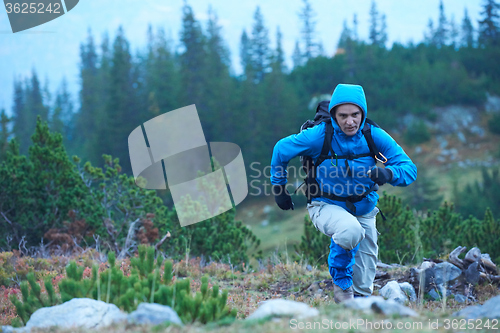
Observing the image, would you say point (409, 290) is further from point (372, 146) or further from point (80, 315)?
point (80, 315)

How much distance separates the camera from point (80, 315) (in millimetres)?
2814

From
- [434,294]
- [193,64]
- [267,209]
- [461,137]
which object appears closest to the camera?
[434,294]

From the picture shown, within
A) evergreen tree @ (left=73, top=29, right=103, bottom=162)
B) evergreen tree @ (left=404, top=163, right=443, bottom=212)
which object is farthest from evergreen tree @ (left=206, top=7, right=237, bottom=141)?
evergreen tree @ (left=404, top=163, right=443, bottom=212)

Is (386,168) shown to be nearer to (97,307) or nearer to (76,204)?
(97,307)

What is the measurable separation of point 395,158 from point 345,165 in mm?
465

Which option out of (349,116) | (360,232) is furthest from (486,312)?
(349,116)

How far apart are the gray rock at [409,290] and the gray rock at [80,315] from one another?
318 cm

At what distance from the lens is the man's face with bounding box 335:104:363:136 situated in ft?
13.0

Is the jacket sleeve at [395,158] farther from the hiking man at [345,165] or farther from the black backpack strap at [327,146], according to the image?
the black backpack strap at [327,146]

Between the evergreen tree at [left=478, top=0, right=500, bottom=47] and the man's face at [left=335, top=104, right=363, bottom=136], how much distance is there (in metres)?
43.6

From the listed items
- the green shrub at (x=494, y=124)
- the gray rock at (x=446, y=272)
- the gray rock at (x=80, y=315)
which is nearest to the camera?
the gray rock at (x=80, y=315)

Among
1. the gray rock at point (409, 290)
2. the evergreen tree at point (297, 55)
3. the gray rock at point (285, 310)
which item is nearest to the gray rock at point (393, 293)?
the gray rock at point (409, 290)

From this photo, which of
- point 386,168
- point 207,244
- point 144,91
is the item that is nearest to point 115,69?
point 144,91

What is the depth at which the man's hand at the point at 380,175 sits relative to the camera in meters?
3.73
